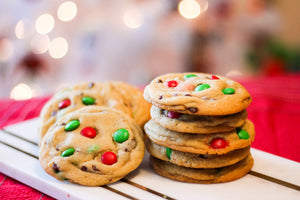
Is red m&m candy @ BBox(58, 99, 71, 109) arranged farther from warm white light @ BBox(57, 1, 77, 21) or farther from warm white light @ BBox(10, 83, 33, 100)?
warm white light @ BBox(10, 83, 33, 100)

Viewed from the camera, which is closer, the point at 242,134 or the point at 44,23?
the point at 242,134

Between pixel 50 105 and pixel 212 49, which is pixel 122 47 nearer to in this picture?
pixel 212 49

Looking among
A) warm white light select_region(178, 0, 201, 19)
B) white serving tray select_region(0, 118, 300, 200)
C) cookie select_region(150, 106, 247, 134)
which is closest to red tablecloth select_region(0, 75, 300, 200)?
white serving tray select_region(0, 118, 300, 200)

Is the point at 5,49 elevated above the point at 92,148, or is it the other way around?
the point at 92,148

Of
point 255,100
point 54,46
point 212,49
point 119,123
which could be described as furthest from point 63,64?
point 119,123

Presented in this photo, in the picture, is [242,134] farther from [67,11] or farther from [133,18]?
[67,11]

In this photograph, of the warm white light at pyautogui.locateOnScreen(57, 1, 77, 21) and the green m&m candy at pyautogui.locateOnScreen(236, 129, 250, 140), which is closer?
the green m&m candy at pyautogui.locateOnScreen(236, 129, 250, 140)

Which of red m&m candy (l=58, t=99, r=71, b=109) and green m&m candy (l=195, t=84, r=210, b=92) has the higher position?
green m&m candy (l=195, t=84, r=210, b=92)

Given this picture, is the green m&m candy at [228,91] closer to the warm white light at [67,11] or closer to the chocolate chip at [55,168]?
the chocolate chip at [55,168]

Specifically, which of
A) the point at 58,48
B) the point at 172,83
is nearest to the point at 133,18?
the point at 58,48
